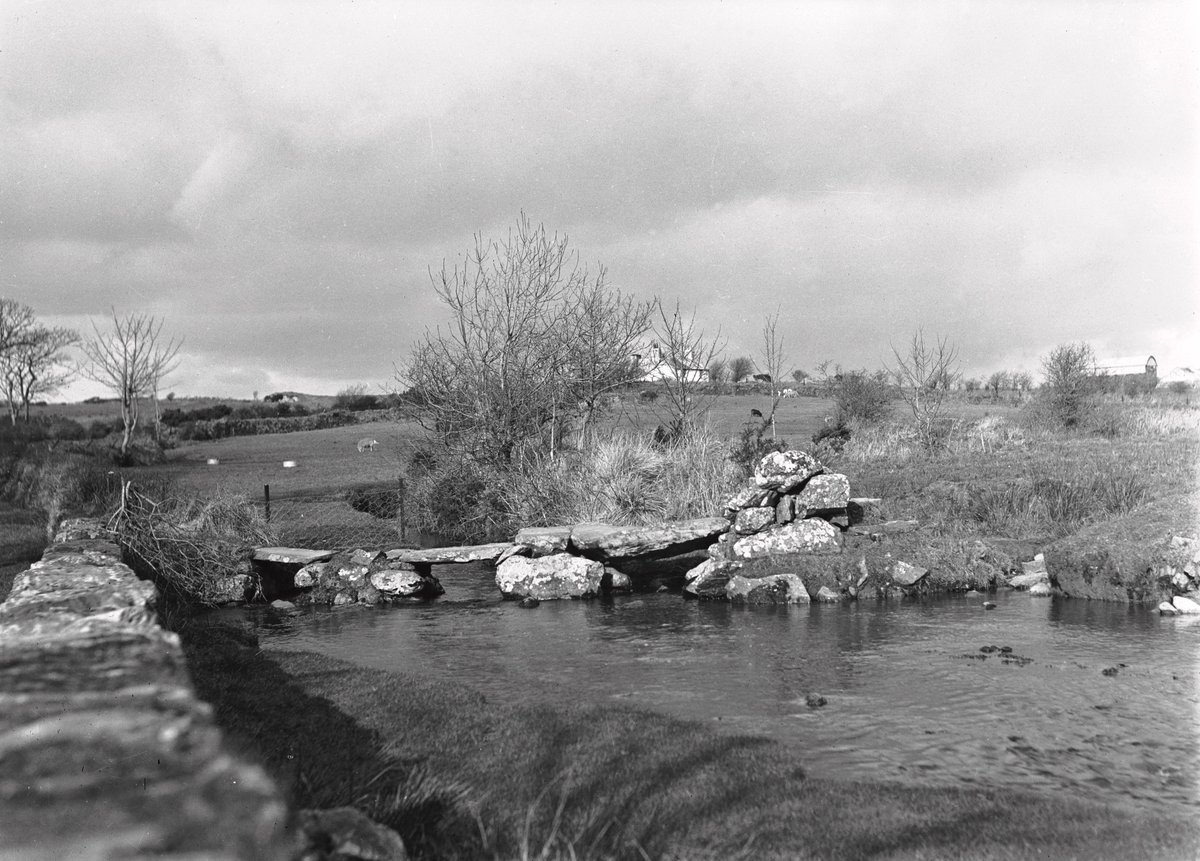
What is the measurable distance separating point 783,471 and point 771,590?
2.82m

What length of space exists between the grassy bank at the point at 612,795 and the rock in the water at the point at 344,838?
0.64m

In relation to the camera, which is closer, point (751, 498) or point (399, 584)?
point (399, 584)

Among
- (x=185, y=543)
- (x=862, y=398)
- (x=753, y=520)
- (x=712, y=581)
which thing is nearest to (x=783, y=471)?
(x=753, y=520)

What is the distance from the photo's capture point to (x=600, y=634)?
12000 mm

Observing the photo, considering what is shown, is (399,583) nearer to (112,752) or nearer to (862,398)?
(112,752)

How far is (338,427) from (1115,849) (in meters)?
57.3

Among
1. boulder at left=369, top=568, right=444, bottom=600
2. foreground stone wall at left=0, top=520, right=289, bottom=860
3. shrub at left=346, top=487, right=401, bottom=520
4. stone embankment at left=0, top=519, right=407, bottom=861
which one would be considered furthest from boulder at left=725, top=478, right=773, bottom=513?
shrub at left=346, top=487, right=401, bottom=520

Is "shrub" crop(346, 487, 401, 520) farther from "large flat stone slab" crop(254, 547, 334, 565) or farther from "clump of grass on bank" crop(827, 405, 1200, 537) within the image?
"clump of grass on bank" crop(827, 405, 1200, 537)

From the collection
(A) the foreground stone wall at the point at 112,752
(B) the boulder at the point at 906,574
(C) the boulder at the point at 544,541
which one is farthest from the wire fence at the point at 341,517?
(A) the foreground stone wall at the point at 112,752

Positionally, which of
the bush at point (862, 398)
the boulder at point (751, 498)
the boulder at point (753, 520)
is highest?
the bush at point (862, 398)

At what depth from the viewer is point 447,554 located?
16469 millimetres

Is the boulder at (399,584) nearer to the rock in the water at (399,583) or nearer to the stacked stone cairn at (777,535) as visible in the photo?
the rock in the water at (399,583)

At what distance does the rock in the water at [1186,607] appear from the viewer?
12273 mm

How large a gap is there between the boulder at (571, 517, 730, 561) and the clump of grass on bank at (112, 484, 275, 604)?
5930mm
